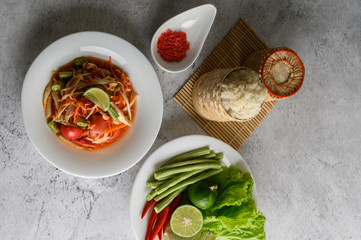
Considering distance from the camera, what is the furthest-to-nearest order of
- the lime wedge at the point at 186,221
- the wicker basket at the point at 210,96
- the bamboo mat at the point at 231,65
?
1. the bamboo mat at the point at 231,65
2. the lime wedge at the point at 186,221
3. the wicker basket at the point at 210,96

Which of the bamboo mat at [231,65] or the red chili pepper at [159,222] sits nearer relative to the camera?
the red chili pepper at [159,222]

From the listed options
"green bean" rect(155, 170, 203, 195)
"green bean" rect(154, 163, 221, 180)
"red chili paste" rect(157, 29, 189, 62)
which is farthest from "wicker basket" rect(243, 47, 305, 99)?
"green bean" rect(155, 170, 203, 195)

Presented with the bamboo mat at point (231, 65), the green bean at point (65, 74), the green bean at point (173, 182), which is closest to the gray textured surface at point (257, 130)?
the bamboo mat at point (231, 65)

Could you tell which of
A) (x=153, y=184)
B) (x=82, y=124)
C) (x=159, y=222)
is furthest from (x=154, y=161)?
(x=82, y=124)

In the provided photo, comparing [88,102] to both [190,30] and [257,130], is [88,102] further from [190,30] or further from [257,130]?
[257,130]

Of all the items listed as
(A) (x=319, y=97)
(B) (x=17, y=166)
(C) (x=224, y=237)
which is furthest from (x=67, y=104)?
(A) (x=319, y=97)

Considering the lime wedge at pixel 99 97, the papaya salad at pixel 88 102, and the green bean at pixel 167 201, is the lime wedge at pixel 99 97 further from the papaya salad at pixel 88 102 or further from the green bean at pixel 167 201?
the green bean at pixel 167 201

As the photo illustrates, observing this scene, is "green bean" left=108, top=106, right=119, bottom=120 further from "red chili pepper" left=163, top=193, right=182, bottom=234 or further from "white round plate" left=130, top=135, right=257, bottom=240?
"red chili pepper" left=163, top=193, right=182, bottom=234

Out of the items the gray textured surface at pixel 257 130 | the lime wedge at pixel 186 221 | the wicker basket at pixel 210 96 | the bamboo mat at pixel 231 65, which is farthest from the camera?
the bamboo mat at pixel 231 65
